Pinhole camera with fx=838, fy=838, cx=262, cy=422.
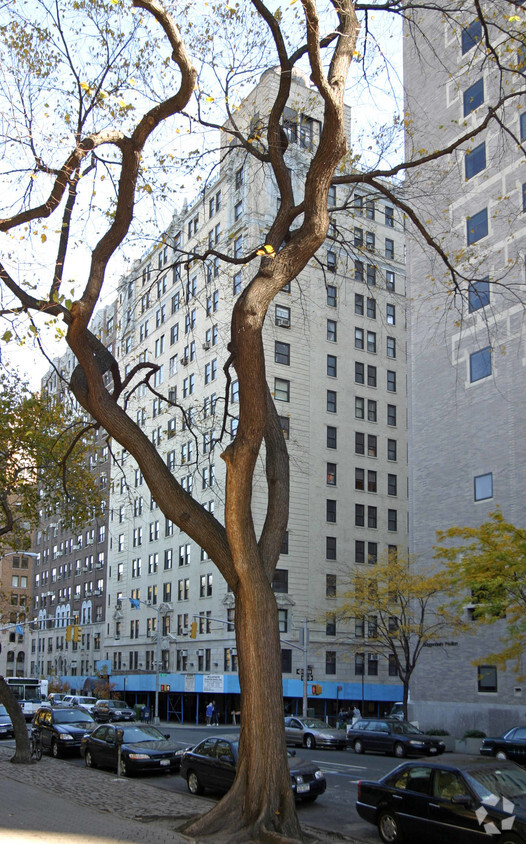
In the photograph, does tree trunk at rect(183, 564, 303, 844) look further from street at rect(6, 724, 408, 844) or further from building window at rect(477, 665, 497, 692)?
building window at rect(477, 665, 497, 692)

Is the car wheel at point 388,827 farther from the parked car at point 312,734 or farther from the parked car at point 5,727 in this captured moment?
the parked car at point 5,727

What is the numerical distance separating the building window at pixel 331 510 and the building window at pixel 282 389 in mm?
8052

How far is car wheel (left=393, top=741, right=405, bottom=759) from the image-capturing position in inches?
1235

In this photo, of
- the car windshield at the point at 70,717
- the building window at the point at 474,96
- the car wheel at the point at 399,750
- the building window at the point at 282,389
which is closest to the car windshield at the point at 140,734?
the car windshield at the point at 70,717

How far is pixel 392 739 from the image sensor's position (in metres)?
31.9

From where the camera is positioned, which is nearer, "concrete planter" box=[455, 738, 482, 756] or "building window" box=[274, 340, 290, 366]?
"concrete planter" box=[455, 738, 482, 756]

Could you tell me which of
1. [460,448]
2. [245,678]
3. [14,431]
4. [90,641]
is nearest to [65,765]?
[14,431]

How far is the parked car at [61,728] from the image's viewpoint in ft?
90.9

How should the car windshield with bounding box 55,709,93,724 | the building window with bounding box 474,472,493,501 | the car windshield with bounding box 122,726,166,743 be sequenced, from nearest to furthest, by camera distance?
the car windshield with bounding box 122,726,166,743 < the car windshield with bounding box 55,709,93,724 < the building window with bounding box 474,472,493,501

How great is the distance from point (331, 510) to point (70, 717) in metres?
32.9

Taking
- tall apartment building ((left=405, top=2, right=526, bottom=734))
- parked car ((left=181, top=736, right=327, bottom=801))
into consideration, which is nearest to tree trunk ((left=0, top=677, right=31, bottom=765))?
parked car ((left=181, top=736, right=327, bottom=801))

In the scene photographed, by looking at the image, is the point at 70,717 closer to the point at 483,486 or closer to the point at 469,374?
the point at 483,486

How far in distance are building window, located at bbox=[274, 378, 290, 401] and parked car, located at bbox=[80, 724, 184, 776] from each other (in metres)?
35.8

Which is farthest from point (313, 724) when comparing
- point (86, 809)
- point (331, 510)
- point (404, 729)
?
point (331, 510)
